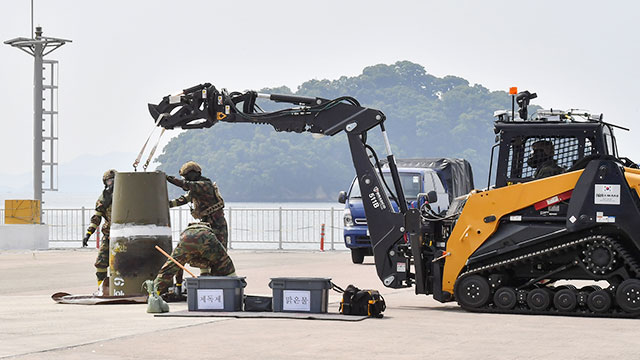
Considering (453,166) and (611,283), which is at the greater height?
(453,166)

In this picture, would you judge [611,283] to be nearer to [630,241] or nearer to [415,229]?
[630,241]

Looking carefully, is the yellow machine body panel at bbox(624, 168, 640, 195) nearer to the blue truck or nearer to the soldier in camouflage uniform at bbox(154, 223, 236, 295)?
the soldier in camouflage uniform at bbox(154, 223, 236, 295)

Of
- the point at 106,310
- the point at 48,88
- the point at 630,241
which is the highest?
the point at 48,88

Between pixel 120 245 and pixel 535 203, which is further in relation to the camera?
pixel 120 245

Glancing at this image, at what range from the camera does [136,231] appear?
16594mm

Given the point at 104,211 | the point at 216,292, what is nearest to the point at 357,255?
the point at 104,211

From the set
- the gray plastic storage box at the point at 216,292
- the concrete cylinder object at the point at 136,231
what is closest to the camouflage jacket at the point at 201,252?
the concrete cylinder object at the point at 136,231

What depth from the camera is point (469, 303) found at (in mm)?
14750

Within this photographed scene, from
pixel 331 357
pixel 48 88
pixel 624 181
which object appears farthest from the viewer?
pixel 48 88

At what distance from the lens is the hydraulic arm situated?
15492 mm

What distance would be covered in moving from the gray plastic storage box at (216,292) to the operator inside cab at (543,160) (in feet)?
14.0

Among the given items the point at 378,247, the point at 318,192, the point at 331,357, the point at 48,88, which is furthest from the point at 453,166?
the point at 318,192

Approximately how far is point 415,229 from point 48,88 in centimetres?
2066

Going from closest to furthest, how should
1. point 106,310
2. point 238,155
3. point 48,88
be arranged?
point 106,310, point 48,88, point 238,155
